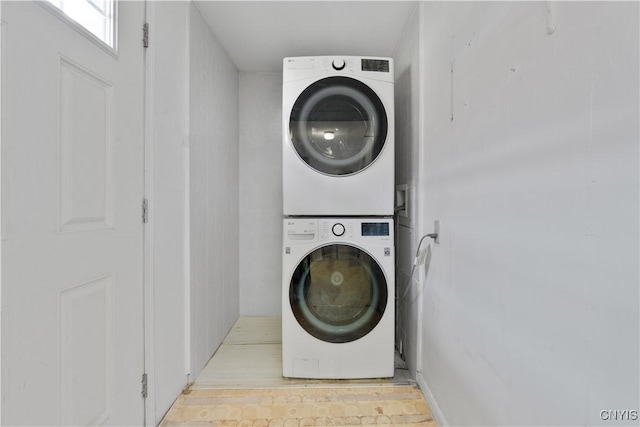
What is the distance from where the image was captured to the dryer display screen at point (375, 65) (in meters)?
1.63

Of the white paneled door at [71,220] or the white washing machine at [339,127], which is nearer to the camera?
the white paneled door at [71,220]

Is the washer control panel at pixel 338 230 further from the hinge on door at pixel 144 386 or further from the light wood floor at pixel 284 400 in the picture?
the hinge on door at pixel 144 386

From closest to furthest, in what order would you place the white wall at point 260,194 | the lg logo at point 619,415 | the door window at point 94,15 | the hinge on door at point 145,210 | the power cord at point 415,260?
the lg logo at point 619,415
the door window at point 94,15
the hinge on door at point 145,210
the power cord at point 415,260
the white wall at point 260,194

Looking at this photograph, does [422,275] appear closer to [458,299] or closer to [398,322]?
[458,299]

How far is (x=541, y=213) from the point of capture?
70cm

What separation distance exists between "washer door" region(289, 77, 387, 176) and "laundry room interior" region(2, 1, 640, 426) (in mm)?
204

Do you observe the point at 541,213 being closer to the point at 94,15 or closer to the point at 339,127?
the point at 339,127

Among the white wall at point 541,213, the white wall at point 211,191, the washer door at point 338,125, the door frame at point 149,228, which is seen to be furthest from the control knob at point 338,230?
the door frame at point 149,228

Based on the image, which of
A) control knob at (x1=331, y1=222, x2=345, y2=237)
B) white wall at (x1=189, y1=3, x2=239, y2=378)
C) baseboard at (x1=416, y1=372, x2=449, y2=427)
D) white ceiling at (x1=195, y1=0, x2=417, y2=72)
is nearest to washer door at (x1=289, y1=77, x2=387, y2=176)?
control knob at (x1=331, y1=222, x2=345, y2=237)

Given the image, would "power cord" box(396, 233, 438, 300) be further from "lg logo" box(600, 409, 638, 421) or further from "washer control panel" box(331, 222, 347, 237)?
"lg logo" box(600, 409, 638, 421)

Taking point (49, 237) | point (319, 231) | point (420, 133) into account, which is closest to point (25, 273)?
point (49, 237)

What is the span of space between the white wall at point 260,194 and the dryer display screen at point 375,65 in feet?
3.51

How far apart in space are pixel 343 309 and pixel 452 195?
889 millimetres

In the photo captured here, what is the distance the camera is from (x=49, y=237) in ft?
2.56
